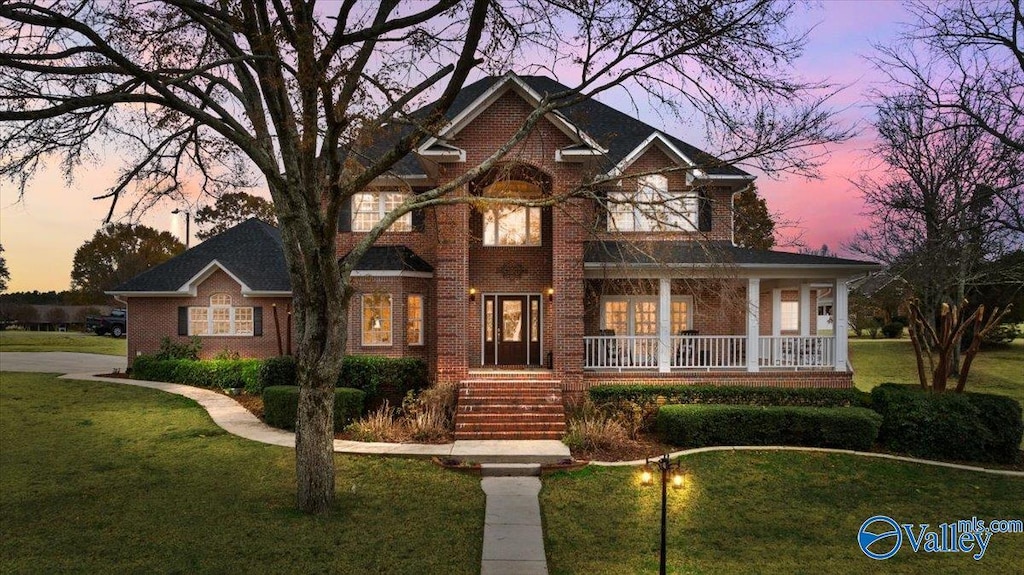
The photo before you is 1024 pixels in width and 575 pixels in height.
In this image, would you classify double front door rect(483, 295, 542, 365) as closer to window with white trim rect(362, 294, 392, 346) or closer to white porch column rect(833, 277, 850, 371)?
window with white trim rect(362, 294, 392, 346)

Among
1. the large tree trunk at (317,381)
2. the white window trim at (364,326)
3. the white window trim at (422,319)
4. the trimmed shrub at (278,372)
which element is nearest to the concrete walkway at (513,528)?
the large tree trunk at (317,381)

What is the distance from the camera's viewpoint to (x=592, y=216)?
1492 centimetres

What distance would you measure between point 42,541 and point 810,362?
54.8ft

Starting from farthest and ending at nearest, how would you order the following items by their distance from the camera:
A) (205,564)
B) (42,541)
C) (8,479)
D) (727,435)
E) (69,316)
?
(69,316), (727,435), (8,479), (42,541), (205,564)

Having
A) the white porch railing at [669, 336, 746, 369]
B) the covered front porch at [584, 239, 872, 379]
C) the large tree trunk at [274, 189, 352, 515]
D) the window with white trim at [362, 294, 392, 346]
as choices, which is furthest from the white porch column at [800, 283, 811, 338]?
the large tree trunk at [274, 189, 352, 515]

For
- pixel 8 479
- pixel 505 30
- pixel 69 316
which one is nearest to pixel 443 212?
pixel 505 30

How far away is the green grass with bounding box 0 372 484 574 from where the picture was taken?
6.62 m

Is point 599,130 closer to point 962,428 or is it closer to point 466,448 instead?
point 466,448

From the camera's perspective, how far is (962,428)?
37.3ft

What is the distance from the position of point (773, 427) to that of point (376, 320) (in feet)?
35.5

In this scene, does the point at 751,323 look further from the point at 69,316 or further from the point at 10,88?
the point at 69,316

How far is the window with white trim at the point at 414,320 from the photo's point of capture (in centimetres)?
1664

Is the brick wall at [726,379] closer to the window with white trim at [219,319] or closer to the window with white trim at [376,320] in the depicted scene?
the window with white trim at [376,320]

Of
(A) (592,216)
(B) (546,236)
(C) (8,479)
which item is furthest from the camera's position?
(B) (546,236)
